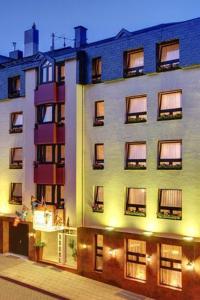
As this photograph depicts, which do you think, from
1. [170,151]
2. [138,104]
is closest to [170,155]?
[170,151]

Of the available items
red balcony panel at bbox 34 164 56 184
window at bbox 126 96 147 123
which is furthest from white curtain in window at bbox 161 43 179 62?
red balcony panel at bbox 34 164 56 184

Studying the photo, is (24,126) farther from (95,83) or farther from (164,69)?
(164,69)

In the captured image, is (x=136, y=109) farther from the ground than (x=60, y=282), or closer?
farther from the ground

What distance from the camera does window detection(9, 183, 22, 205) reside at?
34866mm

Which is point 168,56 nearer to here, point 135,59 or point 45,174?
point 135,59

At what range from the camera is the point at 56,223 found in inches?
1200

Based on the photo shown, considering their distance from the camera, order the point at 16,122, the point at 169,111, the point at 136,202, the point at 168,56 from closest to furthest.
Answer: the point at 169,111, the point at 168,56, the point at 136,202, the point at 16,122

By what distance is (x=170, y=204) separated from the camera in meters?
26.2

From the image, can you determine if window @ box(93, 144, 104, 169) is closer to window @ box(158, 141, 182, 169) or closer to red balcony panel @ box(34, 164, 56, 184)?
red balcony panel @ box(34, 164, 56, 184)

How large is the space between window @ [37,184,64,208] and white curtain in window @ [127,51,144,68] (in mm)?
10759

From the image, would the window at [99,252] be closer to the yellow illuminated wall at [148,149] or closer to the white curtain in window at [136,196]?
the yellow illuminated wall at [148,149]

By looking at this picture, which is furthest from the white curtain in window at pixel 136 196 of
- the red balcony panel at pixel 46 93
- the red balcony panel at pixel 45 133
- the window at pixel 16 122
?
the window at pixel 16 122

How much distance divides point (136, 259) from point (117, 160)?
6851 mm

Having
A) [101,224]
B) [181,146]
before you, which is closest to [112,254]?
[101,224]
